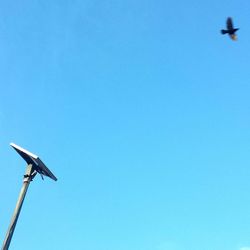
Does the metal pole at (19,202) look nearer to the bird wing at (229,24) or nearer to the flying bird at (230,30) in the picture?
the flying bird at (230,30)

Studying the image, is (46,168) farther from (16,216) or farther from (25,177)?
(16,216)

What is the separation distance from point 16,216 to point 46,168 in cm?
126

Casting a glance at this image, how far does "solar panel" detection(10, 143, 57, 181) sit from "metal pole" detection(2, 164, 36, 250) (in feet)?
0.42

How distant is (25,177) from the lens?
901 centimetres

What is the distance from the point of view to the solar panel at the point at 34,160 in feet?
29.0

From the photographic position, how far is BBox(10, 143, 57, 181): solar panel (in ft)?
29.0

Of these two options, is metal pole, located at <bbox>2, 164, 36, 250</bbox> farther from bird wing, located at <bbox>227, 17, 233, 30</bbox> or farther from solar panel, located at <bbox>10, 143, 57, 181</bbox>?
bird wing, located at <bbox>227, 17, 233, 30</bbox>

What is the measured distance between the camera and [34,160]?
8898 millimetres

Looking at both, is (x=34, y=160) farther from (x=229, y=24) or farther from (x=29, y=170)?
(x=229, y=24)

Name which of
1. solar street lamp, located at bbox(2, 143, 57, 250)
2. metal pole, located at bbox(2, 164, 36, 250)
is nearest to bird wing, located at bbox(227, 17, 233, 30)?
solar street lamp, located at bbox(2, 143, 57, 250)

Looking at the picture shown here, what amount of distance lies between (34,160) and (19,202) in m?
0.95

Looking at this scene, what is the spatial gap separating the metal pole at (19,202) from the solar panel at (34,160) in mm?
127

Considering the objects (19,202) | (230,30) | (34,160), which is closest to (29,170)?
(34,160)

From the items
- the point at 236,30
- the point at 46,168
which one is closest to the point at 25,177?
the point at 46,168
